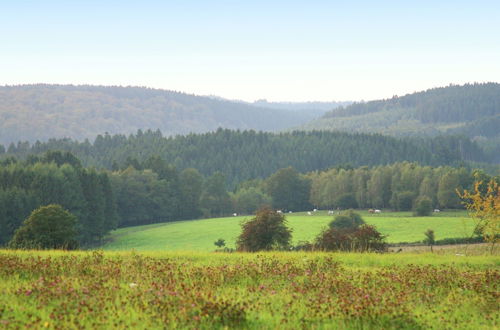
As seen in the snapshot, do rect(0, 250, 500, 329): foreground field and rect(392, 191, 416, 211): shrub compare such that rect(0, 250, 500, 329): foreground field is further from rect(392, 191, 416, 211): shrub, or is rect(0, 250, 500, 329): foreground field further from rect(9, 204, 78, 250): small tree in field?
rect(392, 191, 416, 211): shrub

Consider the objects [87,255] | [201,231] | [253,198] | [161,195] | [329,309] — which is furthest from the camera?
[253,198]

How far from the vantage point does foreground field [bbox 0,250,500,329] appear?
12031 mm

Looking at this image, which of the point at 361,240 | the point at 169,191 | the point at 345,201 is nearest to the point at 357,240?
the point at 361,240

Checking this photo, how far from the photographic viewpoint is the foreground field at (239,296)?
12031 mm

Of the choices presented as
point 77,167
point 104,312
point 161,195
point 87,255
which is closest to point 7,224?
point 77,167

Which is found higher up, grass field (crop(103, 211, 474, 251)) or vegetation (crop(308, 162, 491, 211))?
vegetation (crop(308, 162, 491, 211))

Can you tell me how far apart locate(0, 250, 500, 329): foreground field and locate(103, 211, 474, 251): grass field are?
77.5m

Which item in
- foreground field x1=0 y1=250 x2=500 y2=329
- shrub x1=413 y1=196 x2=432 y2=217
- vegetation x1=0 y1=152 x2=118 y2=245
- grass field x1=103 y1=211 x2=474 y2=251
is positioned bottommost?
grass field x1=103 y1=211 x2=474 y2=251

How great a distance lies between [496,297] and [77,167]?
419 ft

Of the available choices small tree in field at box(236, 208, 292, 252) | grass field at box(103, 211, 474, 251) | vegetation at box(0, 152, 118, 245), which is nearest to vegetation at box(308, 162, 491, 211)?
grass field at box(103, 211, 474, 251)

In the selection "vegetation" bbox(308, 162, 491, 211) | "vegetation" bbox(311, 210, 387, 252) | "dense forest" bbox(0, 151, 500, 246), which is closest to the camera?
"vegetation" bbox(311, 210, 387, 252)

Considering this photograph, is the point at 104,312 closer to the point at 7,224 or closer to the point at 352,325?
the point at 352,325

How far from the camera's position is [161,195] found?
165m

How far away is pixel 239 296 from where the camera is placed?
14.1 meters
